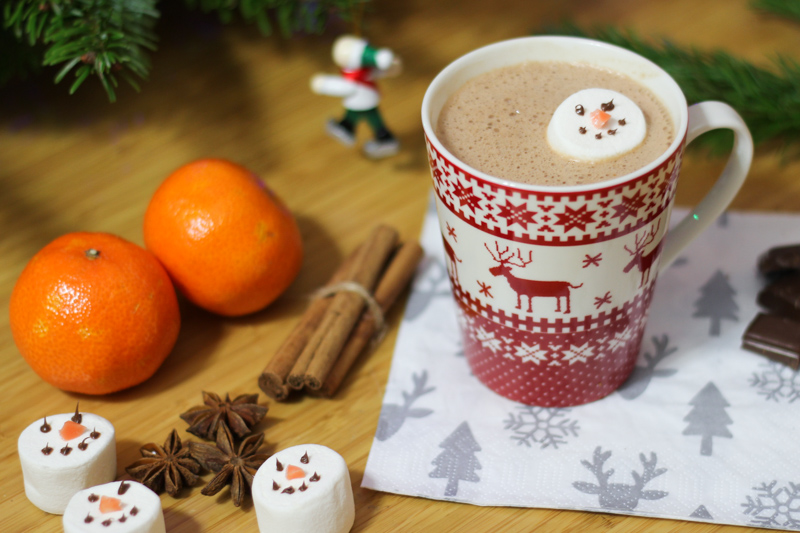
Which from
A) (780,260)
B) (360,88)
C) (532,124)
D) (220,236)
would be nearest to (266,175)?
(360,88)

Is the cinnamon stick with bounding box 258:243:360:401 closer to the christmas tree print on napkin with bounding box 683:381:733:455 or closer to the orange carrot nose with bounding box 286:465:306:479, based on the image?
the orange carrot nose with bounding box 286:465:306:479

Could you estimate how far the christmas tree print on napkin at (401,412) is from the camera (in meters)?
0.90

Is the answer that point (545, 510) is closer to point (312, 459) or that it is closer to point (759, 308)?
point (312, 459)

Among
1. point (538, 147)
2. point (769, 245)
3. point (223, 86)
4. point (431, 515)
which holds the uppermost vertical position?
point (538, 147)

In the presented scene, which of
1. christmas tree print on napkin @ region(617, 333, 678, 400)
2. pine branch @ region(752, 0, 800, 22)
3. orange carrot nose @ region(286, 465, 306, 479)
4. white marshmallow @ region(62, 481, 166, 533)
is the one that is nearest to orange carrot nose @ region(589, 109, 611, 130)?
christmas tree print on napkin @ region(617, 333, 678, 400)

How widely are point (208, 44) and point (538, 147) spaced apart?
88 cm

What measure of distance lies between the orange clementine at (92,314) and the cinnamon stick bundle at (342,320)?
0.15 meters

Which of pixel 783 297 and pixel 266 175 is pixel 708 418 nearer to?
pixel 783 297

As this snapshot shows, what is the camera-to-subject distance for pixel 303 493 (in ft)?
2.44

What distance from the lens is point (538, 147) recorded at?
2.63ft

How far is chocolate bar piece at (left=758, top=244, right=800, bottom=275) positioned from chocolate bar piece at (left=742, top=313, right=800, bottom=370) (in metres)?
0.08

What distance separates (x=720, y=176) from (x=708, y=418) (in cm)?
27

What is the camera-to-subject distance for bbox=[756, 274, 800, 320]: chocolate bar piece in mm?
964

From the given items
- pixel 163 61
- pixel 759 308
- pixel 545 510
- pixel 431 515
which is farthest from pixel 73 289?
pixel 759 308
